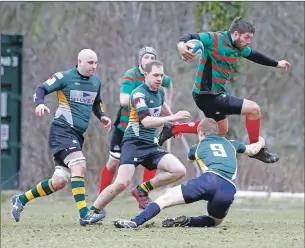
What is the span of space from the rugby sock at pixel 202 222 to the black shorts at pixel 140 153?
0.97 meters

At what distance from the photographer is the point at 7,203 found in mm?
16109

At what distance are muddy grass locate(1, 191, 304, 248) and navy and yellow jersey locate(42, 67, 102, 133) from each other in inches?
43.0

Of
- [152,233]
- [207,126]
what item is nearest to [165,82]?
[207,126]

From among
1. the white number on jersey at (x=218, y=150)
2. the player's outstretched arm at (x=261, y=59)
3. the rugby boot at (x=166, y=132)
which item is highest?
the player's outstretched arm at (x=261, y=59)

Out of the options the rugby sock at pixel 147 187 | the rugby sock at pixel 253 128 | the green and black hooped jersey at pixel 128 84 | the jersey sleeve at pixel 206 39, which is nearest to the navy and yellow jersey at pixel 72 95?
the green and black hooped jersey at pixel 128 84

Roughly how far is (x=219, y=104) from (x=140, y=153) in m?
0.97

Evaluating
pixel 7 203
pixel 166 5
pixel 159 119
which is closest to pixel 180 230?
pixel 159 119

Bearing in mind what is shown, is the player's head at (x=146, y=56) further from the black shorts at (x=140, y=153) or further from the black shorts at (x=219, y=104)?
the black shorts at (x=140, y=153)

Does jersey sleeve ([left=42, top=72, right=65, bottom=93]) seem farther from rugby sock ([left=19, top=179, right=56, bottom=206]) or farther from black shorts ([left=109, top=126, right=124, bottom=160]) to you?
black shorts ([left=109, top=126, right=124, bottom=160])

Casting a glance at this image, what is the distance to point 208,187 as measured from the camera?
32.5 ft

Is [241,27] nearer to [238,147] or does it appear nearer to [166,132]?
[238,147]

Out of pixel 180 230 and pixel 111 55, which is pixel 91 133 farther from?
pixel 180 230

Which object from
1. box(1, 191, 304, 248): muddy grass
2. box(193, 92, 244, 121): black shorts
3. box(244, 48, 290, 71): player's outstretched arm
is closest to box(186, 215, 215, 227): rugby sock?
box(1, 191, 304, 248): muddy grass

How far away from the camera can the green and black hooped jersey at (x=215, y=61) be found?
1068cm
